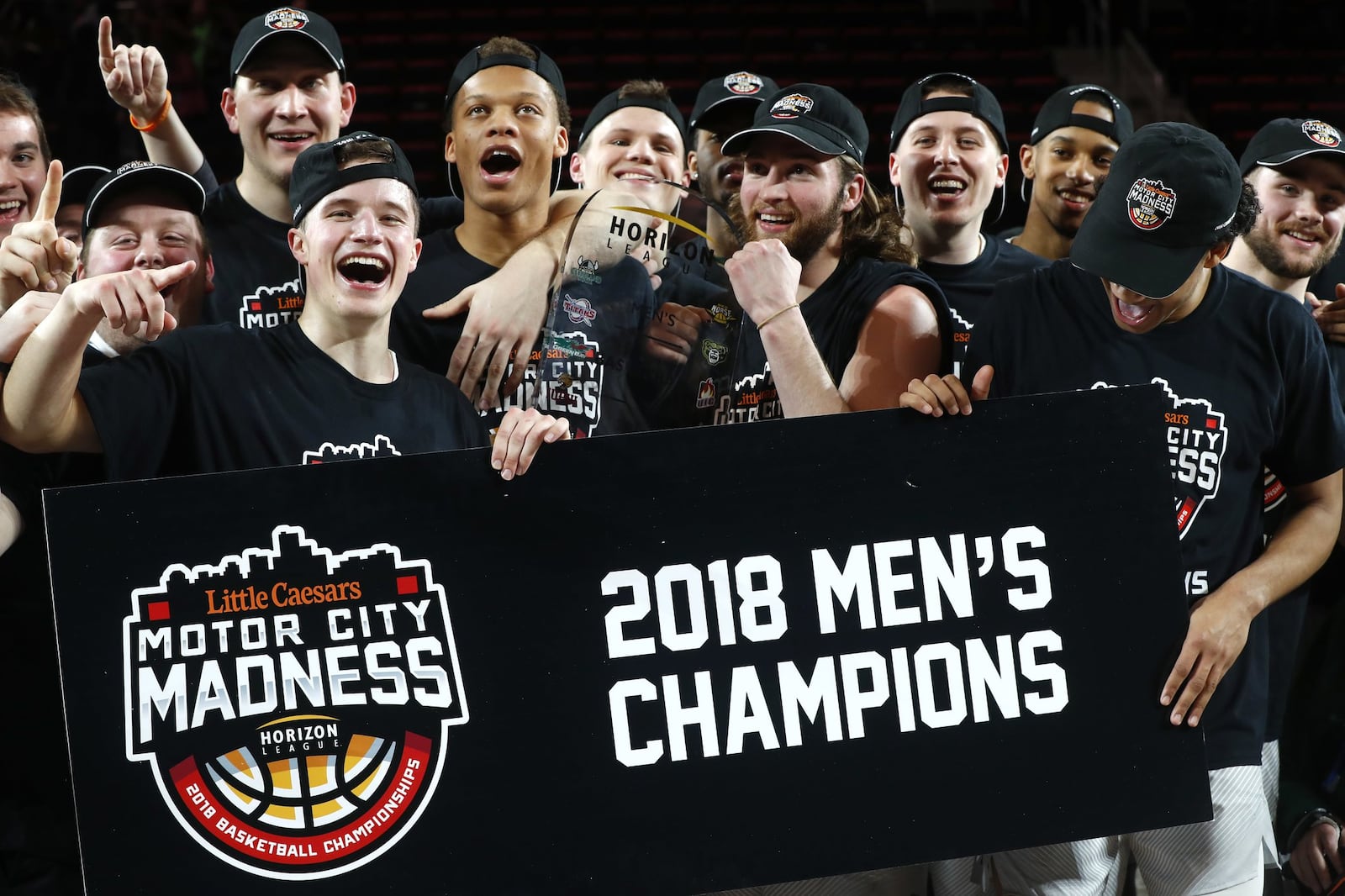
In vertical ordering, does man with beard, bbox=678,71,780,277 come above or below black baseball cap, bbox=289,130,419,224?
above

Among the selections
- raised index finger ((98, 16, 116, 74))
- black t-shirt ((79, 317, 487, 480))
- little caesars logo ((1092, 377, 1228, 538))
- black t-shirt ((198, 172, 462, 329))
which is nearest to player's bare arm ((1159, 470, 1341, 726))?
little caesars logo ((1092, 377, 1228, 538))

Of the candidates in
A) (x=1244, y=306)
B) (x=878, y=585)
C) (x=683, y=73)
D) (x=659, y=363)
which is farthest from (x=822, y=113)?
(x=683, y=73)

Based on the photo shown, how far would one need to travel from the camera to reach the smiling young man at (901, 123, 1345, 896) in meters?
2.39

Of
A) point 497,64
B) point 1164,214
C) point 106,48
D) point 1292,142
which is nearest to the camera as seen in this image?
point 1164,214

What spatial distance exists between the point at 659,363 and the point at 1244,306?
109 centimetres

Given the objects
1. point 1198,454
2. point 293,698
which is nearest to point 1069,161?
point 1198,454

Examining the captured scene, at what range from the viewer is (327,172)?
2570 millimetres

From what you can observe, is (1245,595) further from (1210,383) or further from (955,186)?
(955,186)

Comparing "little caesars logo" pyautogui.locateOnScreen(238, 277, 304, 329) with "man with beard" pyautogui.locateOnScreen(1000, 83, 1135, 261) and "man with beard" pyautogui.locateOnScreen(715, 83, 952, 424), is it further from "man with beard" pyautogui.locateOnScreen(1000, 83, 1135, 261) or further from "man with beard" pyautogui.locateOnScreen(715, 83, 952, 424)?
"man with beard" pyautogui.locateOnScreen(1000, 83, 1135, 261)

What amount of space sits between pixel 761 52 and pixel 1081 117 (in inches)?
231

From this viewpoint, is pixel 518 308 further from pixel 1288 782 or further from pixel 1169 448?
pixel 1288 782

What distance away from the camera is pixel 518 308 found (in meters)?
2.91

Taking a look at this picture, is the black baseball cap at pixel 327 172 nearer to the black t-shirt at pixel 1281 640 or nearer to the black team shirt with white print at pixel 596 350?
the black team shirt with white print at pixel 596 350

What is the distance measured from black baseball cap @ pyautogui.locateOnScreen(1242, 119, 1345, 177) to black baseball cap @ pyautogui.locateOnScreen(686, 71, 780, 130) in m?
1.23
